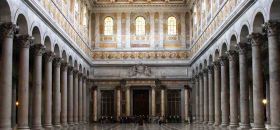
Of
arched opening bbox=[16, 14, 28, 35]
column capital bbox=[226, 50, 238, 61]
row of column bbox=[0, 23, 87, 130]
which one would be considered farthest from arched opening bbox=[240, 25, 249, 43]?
arched opening bbox=[16, 14, 28, 35]

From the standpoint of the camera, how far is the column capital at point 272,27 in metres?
26.6

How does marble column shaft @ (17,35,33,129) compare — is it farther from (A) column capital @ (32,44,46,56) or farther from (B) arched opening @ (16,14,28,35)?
(A) column capital @ (32,44,46,56)

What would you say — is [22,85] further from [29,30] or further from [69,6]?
[69,6]

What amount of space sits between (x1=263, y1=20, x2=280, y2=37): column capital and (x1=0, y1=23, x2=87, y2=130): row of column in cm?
1460

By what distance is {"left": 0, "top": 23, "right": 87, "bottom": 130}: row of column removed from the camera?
→ 2728 centimetres

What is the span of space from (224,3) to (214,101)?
12079 mm

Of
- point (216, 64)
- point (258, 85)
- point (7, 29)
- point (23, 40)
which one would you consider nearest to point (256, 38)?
point (258, 85)

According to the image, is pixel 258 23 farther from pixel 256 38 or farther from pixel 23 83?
pixel 23 83

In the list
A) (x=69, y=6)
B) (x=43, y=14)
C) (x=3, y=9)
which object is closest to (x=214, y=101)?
(x=69, y=6)

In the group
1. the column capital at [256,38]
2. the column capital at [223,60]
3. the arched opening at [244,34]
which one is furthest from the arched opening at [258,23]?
the column capital at [223,60]

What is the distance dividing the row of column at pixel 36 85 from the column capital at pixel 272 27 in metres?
14.6

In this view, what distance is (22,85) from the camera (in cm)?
3170

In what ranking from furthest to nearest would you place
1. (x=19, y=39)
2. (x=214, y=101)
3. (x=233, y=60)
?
(x=214, y=101) < (x=233, y=60) < (x=19, y=39)

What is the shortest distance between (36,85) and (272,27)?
17730 millimetres
